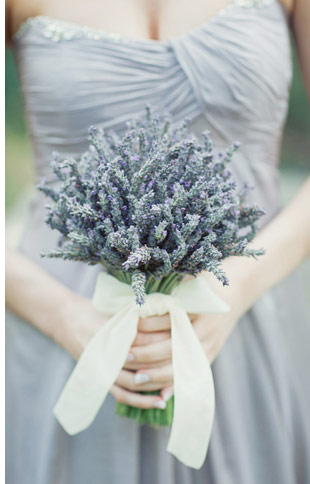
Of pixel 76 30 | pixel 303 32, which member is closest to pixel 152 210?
pixel 76 30

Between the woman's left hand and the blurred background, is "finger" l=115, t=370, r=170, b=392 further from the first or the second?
the blurred background

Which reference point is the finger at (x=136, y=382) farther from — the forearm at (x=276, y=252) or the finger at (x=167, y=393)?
the forearm at (x=276, y=252)

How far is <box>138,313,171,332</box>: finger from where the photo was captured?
2.52 ft

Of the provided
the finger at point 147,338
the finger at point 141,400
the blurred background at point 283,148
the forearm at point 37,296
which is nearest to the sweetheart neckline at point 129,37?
the forearm at point 37,296

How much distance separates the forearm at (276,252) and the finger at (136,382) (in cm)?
24

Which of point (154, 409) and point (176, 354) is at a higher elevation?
point (176, 354)

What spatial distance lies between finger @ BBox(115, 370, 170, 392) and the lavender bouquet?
0.59ft

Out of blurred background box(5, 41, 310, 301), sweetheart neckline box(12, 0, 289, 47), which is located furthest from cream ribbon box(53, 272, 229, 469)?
blurred background box(5, 41, 310, 301)

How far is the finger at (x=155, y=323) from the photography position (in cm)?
77

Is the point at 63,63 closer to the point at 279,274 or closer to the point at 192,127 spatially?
the point at 192,127

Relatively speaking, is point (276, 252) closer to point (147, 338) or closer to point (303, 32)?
point (147, 338)

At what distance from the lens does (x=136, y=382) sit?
0.77 metres

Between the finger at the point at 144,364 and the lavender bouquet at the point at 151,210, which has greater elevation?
the lavender bouquet at the point at 151,210

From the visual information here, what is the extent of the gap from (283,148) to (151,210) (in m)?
3.13
